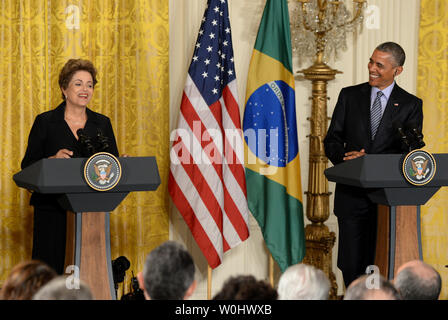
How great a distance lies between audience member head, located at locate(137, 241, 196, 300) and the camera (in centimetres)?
192

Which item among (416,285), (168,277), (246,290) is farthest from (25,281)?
(416,285)

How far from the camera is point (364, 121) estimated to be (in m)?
4.13

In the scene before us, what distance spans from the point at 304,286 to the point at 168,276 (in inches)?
17.1

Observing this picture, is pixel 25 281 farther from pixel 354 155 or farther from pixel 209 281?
pixel 209 281

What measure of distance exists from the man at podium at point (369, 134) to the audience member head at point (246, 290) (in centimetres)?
229

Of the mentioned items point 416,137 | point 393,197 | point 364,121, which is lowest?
point 393,197

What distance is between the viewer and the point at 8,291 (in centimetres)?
185

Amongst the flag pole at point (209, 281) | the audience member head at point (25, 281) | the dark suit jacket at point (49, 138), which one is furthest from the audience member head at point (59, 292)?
the flag pole at point (209, 281)

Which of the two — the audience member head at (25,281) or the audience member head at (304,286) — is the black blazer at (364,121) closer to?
the audience member head at (304,286)

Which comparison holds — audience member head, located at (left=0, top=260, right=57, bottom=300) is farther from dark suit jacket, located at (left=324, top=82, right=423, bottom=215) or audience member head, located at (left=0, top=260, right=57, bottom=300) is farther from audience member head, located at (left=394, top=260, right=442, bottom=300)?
dark suit jacket, located at (left=324, top=82, right=423, bottom=215)

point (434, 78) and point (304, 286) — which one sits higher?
point (434, 78)
